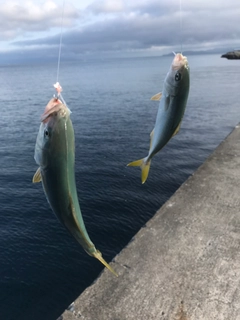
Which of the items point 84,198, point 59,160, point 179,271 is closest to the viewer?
point 59,160

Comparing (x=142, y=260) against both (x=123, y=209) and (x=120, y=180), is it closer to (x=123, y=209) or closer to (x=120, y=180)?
(x=123, y=209)

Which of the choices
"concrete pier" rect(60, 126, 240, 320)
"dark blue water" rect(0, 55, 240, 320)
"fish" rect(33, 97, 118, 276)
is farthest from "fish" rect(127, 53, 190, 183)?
"dark blue water" rect(0, 55, 240, 320)

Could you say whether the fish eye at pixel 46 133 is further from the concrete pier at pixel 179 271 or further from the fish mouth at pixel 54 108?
the concrete pier at pixel 179 271

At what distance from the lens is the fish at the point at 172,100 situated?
2.47 meters

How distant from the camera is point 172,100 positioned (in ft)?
8.46

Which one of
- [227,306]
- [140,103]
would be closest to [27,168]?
[227,306]

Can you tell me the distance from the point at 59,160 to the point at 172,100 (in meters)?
1.15

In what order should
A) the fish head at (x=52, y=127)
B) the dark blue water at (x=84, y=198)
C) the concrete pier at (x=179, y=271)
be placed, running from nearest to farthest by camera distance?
the fish head at (x=52, y=127)
the concrete pier at (x=179, y=271)
the dark blue water at (x=84, y=198)

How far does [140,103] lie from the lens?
3659 centimetres

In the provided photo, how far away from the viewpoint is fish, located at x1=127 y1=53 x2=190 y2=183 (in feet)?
8.11

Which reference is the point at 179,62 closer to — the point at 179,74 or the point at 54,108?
the point at 179,74

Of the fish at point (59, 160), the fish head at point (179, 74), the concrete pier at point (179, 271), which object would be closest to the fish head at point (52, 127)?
the fish at point (59, 160)

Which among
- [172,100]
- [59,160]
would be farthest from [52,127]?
[172,100]

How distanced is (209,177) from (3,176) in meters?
12.7
